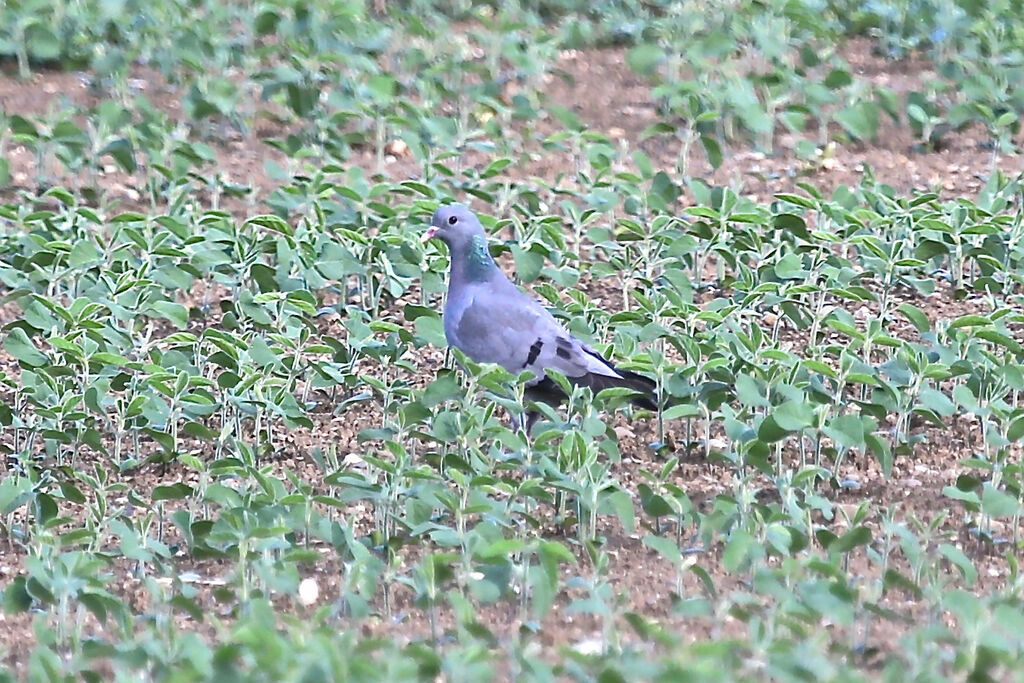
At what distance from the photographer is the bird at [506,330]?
579 centimetres

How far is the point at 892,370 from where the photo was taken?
227 inches

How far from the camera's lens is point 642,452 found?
5934mm

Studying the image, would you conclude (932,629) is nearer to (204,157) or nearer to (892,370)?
(892,370)

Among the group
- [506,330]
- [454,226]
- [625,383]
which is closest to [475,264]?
[454,226]

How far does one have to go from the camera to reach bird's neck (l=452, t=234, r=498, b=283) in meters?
6.23

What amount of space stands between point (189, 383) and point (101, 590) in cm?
126

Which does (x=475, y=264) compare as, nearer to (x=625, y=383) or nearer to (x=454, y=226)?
(x=454, y=226)

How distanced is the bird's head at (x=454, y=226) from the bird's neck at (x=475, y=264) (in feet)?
0.09

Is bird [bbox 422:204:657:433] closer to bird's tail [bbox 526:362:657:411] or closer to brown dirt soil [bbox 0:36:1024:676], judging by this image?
bird's tail [bbox 526:362:657:411]

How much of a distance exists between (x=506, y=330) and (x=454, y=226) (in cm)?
52

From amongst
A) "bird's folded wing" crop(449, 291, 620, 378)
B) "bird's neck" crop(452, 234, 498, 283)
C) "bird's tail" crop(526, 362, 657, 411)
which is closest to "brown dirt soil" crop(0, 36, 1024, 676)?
"bird's tail" crop(526, 362, 657, 411)

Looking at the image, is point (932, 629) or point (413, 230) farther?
point (413, 230)

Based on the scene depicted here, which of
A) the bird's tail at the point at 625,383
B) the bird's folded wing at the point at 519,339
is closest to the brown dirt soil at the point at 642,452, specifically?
the bird's tail at the point at 625,383

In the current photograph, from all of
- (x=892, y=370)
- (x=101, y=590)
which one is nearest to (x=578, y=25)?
(x=892, y=370)
